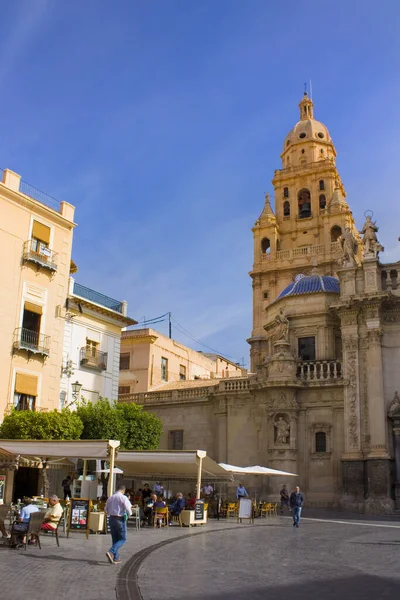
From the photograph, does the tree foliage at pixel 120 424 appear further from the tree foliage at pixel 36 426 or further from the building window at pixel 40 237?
the building window at pixel 40 237

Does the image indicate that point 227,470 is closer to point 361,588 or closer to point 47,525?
point 47,525

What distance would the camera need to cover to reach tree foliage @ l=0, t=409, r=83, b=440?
950 inches

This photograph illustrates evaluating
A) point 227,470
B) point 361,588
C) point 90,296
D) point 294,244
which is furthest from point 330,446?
point 294,244

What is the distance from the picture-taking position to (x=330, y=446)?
32281 millimetres

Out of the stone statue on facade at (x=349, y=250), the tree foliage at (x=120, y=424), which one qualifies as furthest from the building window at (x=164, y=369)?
the stone statue on facade at (x=349, y=250)

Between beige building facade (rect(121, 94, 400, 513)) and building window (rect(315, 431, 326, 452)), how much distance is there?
49 mm

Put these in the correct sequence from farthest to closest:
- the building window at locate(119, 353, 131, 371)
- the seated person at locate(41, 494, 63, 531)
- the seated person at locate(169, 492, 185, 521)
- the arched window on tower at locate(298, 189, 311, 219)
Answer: the arched window on tower at locate(298, 189, 311, 219)
the building window at locate(119, 353, 131, 371)
the seated person at locate(169, 492, 185, 521)
the seated person at locate(41, 494, 63, 531)

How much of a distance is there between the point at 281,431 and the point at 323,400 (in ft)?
8.55

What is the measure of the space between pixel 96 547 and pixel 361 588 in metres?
6.76

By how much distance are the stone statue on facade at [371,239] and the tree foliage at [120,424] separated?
13.5 m

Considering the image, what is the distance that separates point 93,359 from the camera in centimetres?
3098

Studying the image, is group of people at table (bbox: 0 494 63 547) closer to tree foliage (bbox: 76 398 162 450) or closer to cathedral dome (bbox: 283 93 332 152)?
tree foliage (bbox: 76 398 162 450)

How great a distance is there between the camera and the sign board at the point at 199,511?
2150 cm

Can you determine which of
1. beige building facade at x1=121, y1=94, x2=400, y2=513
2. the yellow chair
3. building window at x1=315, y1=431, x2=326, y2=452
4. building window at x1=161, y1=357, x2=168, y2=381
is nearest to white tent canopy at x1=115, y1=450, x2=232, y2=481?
the yellow chair
